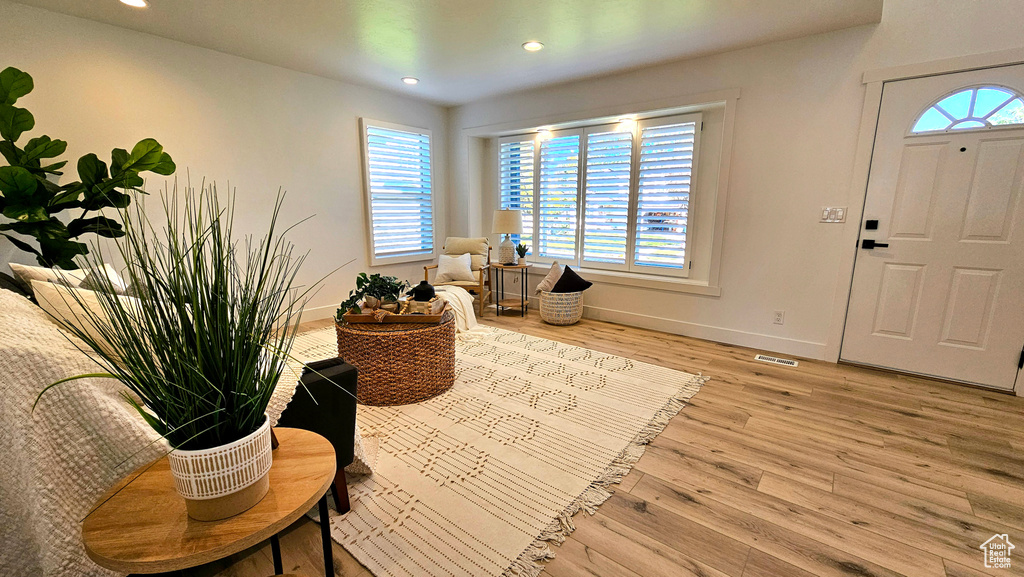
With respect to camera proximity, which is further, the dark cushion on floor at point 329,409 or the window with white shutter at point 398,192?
the window with white shutter at point 398,192

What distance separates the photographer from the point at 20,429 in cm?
100

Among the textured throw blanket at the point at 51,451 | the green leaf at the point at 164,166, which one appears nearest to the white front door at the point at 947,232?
the textured throw blanket at the point at 51,451

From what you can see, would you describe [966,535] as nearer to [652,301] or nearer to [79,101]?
[652,301]

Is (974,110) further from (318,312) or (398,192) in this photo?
(318,312)

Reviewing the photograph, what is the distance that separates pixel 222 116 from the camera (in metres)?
3.65

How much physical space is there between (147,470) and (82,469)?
31 centimetres

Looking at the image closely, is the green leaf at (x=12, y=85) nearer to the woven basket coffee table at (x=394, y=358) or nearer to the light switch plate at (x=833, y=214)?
the woven basket coffee table at (x=394, y=358)

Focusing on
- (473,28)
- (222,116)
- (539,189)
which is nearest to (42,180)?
(222,116)

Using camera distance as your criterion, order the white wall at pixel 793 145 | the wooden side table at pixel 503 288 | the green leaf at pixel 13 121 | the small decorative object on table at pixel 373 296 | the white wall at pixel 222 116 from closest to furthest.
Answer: the green leaf at pixel 13 121, the small decorative object on table at pixel 373 296, the white wall at pixel 793 145, the white wall at pixel 222 116, the wooden side table at pixel 503 288

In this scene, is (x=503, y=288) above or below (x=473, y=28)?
below

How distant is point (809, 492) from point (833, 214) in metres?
2.31

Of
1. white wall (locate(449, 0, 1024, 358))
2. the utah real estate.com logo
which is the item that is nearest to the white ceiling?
white wall (locate(449, 0, 1024, 358))

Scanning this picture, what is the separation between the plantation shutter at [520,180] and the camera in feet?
16.7

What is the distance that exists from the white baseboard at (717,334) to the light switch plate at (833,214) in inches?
38.6
